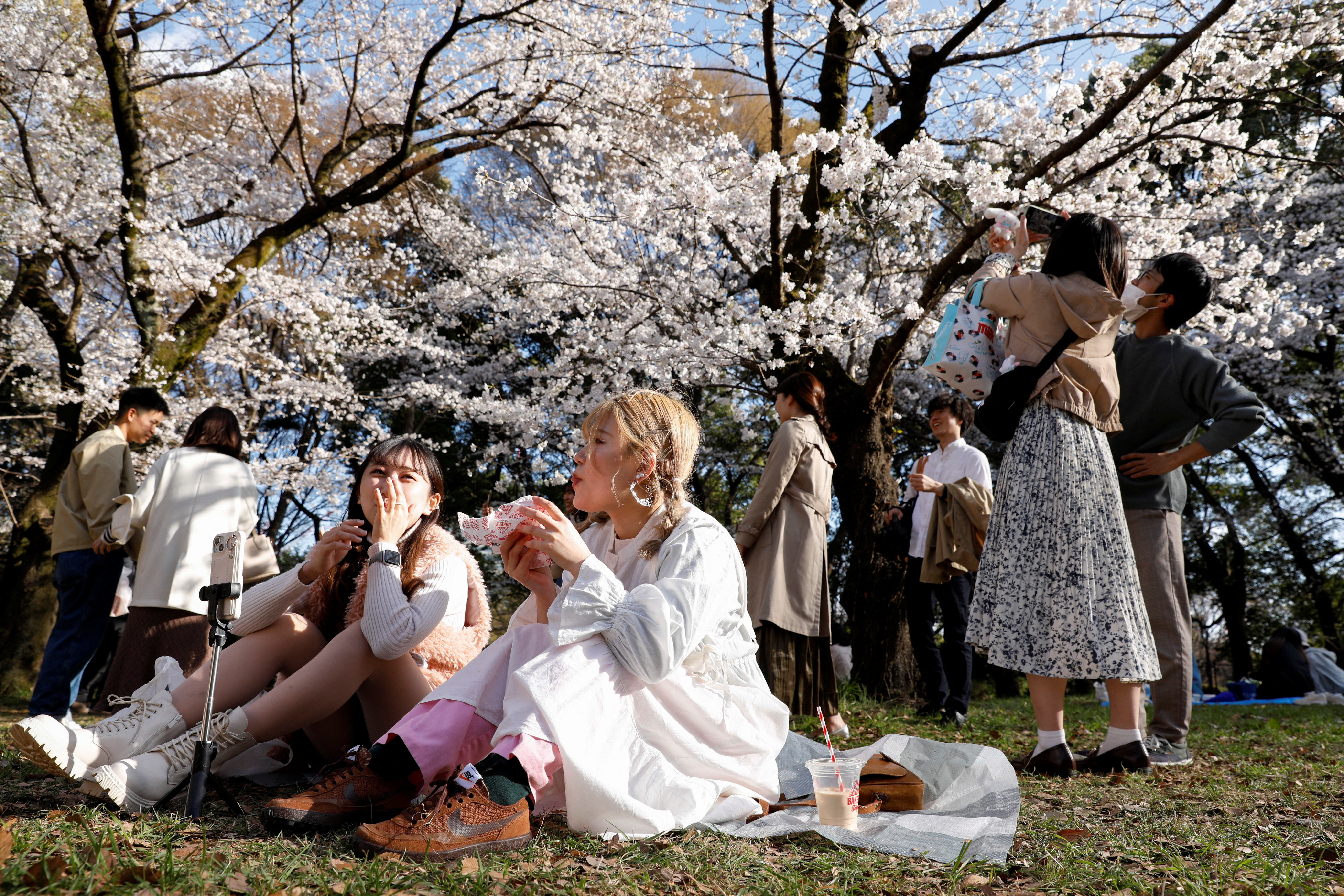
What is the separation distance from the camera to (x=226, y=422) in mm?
4352

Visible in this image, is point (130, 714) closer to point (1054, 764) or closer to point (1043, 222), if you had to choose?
point (1054, 764)

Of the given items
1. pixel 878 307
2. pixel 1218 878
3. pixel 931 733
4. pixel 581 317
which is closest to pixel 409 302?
pixel 581 317

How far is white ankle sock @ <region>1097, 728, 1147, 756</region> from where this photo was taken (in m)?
3.04

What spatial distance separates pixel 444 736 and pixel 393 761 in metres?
0.15

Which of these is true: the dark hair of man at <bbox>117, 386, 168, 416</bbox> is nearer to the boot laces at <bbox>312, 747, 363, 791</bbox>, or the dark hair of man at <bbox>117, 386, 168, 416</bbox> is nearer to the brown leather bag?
the boot laces at <bbox>312, 747, 363, 791</bbox>

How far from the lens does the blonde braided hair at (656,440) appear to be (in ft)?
7.69

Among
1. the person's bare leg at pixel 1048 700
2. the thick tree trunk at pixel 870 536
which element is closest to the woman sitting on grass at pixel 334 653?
the person's bare leg at pixel 1048 700

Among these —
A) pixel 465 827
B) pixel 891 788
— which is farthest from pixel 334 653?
pixel 891 788

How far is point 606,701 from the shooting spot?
2.04 metres

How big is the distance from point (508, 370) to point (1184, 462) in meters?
13.4

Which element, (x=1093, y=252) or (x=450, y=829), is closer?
(x=450, y=829)

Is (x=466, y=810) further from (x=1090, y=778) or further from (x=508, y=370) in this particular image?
(x=508, y=370)

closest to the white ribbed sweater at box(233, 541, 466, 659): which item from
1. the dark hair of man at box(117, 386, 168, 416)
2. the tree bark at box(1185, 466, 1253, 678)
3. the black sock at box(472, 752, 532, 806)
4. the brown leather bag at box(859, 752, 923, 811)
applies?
the black sock at box(472, 752, 532, 806)

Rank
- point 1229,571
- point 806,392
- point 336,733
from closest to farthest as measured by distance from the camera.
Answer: point 336,733 < point 806,392 < point 1229,571
